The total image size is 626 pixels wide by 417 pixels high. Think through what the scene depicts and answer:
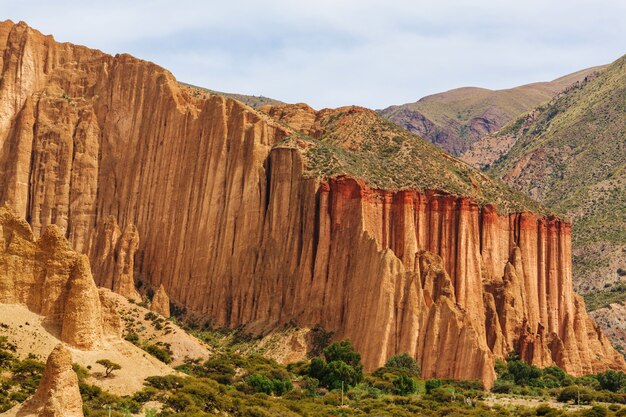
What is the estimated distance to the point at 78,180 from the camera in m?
122

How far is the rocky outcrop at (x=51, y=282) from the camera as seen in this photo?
63500mm

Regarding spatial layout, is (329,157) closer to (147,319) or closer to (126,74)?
(126,74)

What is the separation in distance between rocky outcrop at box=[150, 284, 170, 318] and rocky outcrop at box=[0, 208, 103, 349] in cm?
4223

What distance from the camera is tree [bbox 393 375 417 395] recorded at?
304 ft

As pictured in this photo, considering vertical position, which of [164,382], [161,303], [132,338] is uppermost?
[161,303]

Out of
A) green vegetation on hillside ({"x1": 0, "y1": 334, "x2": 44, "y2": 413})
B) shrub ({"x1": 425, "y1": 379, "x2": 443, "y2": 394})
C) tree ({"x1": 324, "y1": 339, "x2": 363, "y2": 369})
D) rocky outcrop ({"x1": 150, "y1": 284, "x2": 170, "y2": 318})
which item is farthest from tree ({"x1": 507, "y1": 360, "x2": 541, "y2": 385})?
green vegetation on hillside ({"x1": 0, "y1": 334, "x2": 44, "y2": 413})

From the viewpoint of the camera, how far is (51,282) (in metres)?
65.1

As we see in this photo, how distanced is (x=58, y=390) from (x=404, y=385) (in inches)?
1605

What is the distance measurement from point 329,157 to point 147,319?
89.0 feet

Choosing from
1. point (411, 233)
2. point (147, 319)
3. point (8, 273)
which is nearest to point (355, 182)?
point (411, 233)

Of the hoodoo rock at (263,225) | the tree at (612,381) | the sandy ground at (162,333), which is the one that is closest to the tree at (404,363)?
the hoodoo rock at (263,225)

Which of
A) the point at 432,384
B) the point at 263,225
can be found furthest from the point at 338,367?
the point at 263,225

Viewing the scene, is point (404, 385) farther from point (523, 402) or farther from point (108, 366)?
point (108, 366)

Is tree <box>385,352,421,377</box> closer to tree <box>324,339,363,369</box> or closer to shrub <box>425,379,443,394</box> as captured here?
shrub <box>425,379,443,394</box>
